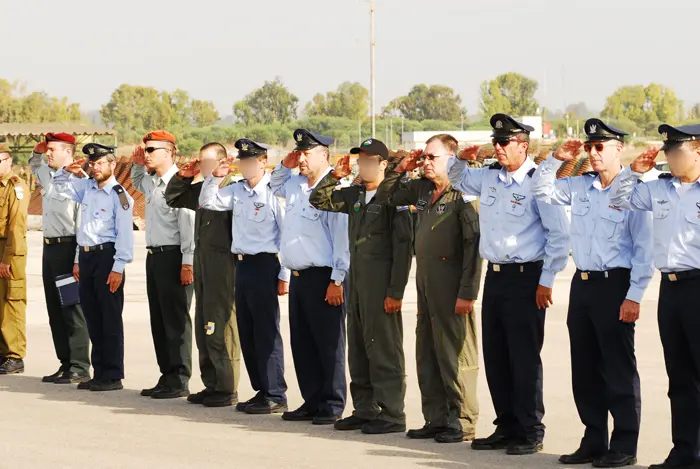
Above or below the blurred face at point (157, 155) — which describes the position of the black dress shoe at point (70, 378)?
below

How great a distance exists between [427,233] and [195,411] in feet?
8.27

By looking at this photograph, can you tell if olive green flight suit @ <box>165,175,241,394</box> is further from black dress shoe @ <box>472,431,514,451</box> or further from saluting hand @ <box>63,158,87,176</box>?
black dress shoe @ <box>472,431,514,451</box>

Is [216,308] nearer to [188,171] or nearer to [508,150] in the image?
[188,171]

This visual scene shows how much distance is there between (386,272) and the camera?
8.65m

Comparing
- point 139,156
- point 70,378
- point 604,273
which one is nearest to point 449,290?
point 604,273

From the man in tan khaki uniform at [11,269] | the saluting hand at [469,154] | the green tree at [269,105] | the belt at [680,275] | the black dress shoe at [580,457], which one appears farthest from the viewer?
the green tree at [269,105]

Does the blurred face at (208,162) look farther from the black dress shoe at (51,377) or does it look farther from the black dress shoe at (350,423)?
the black dress shoe at (51,377)

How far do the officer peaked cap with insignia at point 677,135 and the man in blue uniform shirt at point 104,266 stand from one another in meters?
5.06

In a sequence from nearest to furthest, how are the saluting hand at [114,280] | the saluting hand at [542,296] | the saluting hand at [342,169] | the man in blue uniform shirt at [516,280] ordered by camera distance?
1. the saluting hand at [542,296]
2. the man in blue uniform shirt at [516,280]
3. the saluting hand at [342,169]
4. the saluting hand at [114,280]

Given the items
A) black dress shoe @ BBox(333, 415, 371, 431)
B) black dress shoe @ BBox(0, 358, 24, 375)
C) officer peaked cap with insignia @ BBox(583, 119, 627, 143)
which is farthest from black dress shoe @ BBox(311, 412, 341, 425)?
black dress shoe @ BBox(0, 358, 24, 375)

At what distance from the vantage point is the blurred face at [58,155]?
38.0ft

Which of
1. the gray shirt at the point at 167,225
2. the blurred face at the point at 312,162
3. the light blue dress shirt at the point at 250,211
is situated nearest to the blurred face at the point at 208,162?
the light blue dress shirt at the point at 250,211

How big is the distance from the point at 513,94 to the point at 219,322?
443ft

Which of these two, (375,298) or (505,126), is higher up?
(505,126)
